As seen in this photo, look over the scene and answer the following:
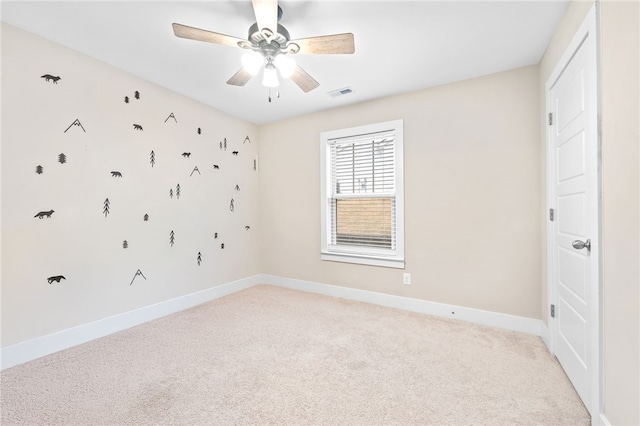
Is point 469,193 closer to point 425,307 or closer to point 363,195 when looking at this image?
point 363,195

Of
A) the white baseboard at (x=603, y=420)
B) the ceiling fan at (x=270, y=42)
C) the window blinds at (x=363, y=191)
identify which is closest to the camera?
the white baseboard at (x=603, y=420)

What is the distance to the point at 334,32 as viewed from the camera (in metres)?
2.13

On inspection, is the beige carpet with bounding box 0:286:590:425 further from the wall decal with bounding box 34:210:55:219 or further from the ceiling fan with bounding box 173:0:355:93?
the ceiling fan with bounding box 173:0:355:93

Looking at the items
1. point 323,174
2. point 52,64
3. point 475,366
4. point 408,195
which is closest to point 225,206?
point 323,174

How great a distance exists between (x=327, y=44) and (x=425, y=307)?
277cm

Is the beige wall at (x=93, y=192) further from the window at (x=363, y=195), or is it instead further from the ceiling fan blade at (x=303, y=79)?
the ceiling fan blade at (x=303, y=79)

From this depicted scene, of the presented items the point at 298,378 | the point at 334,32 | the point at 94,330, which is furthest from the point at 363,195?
the point at 94,330

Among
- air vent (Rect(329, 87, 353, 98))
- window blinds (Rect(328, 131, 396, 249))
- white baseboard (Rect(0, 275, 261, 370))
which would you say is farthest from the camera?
window blinds (Rect(328, 131, 396, 249))

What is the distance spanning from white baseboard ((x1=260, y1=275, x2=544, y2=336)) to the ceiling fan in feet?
8.60

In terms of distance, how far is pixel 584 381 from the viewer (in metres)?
1.64

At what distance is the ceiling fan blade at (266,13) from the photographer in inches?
61.4

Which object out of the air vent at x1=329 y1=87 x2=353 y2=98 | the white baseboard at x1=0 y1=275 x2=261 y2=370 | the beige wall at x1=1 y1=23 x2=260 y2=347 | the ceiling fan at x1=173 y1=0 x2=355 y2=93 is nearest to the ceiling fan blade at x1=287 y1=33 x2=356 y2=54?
the ceiling fan at x1=173 y1=0 x2=355 y2=93

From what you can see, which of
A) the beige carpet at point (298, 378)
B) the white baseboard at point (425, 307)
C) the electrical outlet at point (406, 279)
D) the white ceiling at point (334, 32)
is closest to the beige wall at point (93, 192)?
the white ceiling at point (334, 32)

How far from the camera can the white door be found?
1488 millimetres
